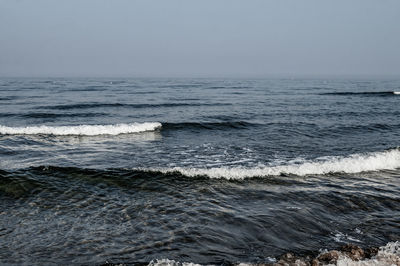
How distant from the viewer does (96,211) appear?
6.77 m

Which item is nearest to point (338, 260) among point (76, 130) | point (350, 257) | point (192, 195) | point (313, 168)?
point (350, 257)

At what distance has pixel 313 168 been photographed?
9.90 metres

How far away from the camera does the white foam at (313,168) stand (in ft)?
30.7

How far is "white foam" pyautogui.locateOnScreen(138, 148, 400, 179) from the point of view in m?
9.35

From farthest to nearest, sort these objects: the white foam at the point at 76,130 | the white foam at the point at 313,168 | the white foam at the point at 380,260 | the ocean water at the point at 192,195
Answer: the white foam at the point at 76,130
the white foam at the point at 313,168
the ocean water at the point at 192,195
the white foam at the point at 380,260

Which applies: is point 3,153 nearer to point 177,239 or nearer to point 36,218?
point 36,218

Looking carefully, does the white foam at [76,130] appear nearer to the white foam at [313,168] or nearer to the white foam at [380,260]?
the white foam at [313,168]

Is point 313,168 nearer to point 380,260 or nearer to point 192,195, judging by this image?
point 192,195

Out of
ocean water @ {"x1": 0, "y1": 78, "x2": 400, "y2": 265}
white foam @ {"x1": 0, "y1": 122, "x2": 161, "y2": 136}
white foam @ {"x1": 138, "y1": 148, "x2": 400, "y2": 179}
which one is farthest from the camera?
white foam @ {"x1": 0, "y1": 122, "x2": 161, "y2": 136}

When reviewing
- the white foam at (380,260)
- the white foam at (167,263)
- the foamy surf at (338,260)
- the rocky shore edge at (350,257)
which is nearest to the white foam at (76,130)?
the white foam at (167,263)

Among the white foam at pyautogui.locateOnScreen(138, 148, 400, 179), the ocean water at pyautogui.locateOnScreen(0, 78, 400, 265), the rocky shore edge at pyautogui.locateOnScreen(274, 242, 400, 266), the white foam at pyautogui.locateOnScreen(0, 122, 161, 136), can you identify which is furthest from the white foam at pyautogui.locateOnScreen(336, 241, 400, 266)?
the white foam at pyautogui.locateOnScreen(0, 122, 161, 136)

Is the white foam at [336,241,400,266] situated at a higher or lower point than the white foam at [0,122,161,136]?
lower

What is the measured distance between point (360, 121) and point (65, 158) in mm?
17866

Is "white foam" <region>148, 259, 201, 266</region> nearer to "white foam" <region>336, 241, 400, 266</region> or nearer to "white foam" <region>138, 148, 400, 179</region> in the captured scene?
"white foam" <region>336, 241, 400, 266</region>
